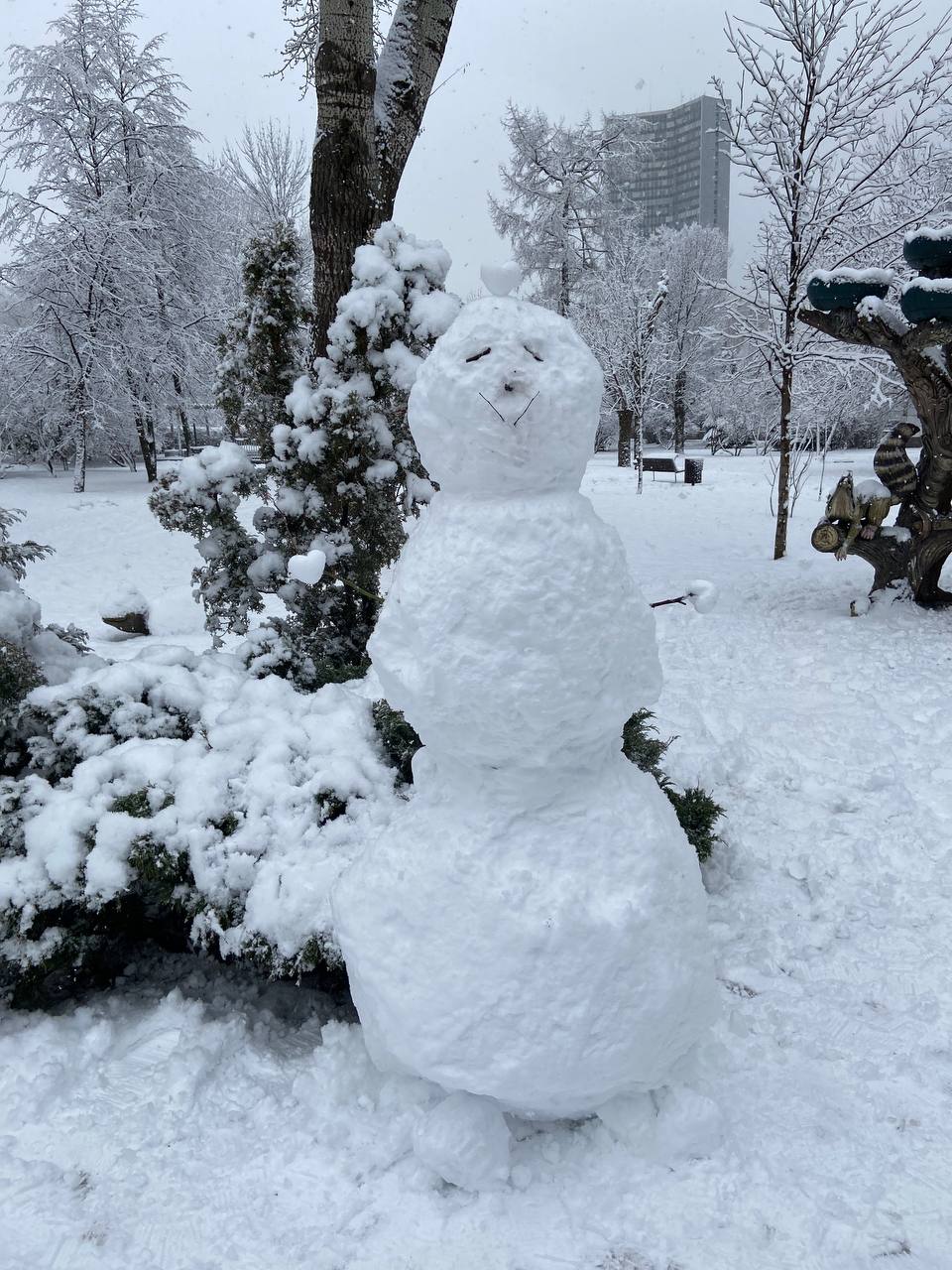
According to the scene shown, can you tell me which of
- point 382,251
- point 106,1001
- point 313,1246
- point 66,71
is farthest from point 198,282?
point 313,1246

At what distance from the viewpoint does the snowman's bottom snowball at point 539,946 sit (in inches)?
81.7

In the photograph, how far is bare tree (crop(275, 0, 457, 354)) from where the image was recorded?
5.32 metres

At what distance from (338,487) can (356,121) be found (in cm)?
279

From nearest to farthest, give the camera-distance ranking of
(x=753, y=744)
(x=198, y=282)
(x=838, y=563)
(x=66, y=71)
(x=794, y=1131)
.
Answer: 1. (x=794, y=1131)
2. (x=753, y=744)
3. (x=838, y=563)
4. (x=66, y=71)
5. (x=198, y=282)

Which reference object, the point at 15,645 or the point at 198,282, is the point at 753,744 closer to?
the point at 15,645

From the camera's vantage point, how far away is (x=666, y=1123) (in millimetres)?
2268

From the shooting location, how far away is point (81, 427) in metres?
14.9

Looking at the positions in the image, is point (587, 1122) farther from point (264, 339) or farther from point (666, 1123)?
point (264, 339)

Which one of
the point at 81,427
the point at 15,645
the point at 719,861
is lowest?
the point at 719,861

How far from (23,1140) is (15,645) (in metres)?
2.14

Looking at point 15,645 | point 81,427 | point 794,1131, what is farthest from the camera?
point 81,427

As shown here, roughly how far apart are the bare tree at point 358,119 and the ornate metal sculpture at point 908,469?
4130 millimetres

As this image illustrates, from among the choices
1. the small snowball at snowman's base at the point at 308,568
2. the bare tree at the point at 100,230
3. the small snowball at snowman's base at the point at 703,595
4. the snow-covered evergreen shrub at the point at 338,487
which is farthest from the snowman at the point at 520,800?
the bare tree at the point at 100,230

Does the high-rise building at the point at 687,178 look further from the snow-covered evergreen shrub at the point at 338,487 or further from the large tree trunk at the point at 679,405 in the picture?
the snow-covered evergreen shrub at the point at 338,487
